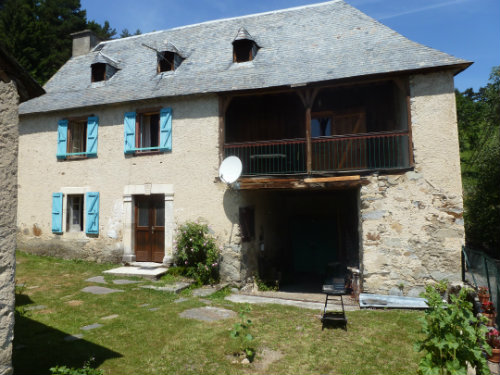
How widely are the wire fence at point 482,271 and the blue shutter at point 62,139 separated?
34.7 feet

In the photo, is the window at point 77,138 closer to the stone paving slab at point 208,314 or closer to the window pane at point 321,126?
the stone paving slab at point 208,314

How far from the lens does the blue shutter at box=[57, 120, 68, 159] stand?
422 inches

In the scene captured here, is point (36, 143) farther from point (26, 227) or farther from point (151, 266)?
point (151, 266)

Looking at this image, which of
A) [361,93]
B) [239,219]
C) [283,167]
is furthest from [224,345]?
[361,93]

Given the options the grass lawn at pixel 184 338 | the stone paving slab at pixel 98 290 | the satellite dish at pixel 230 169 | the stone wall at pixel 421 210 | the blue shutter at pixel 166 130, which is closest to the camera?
the grass lawn at pixel 184 338

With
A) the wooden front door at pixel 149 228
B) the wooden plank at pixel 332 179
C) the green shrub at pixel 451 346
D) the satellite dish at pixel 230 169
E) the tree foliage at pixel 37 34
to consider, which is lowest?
the green shrub at pixel 451 346

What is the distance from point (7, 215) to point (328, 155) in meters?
7.80

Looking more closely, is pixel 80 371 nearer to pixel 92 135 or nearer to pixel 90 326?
pixel 90 326

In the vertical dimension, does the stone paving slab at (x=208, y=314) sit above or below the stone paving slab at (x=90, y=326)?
below

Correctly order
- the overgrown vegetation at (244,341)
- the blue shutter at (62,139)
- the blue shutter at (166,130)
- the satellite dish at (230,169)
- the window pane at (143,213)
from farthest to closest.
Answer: the blue shutter at (62,139), the window pane at (143,213), the blue shutter at (166,130), the satellite dish at (230,169), the overgrown vegetation at (244,341)

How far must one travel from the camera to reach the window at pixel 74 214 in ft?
35.5

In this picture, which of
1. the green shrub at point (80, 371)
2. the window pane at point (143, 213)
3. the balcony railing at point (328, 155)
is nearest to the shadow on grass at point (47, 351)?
the green shrub at point (80, 371)

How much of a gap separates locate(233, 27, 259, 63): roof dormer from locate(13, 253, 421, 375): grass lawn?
6610mm

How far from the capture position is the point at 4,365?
9.89 ft
